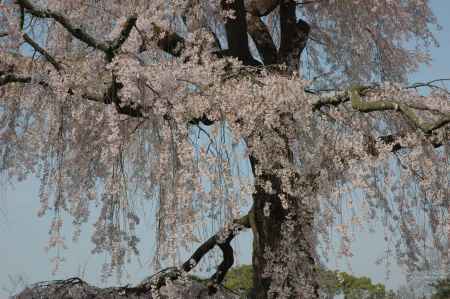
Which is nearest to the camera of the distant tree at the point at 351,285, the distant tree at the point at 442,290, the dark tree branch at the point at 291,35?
the dark tree branch at the point at 291,35

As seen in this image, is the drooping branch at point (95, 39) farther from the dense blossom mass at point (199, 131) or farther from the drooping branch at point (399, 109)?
the drooping branch at point (399, 109)

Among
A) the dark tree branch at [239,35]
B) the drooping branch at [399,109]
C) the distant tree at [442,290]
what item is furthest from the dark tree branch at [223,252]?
the distant tree at [442,290]

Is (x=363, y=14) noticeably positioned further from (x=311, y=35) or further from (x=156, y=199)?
(x=156, y=199)

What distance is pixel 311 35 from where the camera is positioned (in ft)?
29.5

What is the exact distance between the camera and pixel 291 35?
7.38 m

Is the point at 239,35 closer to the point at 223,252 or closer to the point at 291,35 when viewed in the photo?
the point at 291,35

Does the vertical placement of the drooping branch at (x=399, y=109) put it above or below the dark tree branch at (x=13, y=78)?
below

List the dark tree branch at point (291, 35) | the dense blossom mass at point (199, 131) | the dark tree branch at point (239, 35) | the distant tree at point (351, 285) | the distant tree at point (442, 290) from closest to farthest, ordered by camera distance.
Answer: the dense blossom mass at point (199, 131) → the dark tree branch at point (239, 35) → the dark tree branch at point (291, 35) → the distant tree at point (442, 290) → the distant tree at point (351, 285)

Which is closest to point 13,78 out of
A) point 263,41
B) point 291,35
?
point 263,41

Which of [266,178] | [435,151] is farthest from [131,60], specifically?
[435,151]

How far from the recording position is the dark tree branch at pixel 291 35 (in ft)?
23.9

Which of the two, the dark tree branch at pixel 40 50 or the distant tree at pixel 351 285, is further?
the distant tree at pixel 351 285

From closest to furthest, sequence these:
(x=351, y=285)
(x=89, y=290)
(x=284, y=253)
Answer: (x=284, y=253) < (x=89, y=290) < (x=351, y=285)

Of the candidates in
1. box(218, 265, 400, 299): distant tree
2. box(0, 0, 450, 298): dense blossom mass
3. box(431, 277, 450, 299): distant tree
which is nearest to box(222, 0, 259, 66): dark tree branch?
box(0, 0, 450, 298): dense blossom mass
